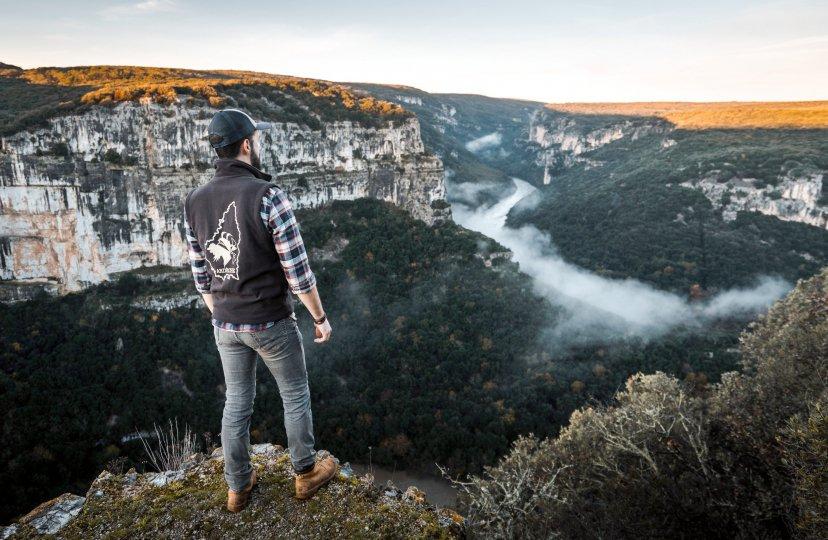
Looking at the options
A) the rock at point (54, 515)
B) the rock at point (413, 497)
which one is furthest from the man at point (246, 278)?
the rock at point (54, 515)

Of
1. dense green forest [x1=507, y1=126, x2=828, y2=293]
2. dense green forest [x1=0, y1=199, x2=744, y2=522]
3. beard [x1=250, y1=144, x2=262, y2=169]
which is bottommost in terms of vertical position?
dense green forest [x1=0, y1=199, x2=744, y2=522]

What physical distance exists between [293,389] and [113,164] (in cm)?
4458

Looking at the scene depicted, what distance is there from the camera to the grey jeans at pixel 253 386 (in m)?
3.91

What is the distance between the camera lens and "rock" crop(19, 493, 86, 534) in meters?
4.23

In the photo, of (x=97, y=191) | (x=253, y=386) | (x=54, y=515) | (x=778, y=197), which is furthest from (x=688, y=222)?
(x=54, y=515)

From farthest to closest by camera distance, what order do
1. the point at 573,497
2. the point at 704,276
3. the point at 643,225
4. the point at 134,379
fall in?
the point at 643,225 → the point at 704,276 → the point at 134,379 → the point at 573,497

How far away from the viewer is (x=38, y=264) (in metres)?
37.9

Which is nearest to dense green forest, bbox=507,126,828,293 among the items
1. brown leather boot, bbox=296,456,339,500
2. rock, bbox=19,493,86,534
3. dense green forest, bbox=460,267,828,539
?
dense green forest, bbox=460,267,828,539

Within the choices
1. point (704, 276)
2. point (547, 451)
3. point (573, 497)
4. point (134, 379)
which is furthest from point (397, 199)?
point (573, 497)

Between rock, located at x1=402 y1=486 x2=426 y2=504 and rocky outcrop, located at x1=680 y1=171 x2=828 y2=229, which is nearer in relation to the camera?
rock, located at x1=402 y1=486 x2=426 y2=504

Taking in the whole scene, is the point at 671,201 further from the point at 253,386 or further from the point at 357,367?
the point at 253,386

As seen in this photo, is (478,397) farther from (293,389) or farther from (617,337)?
(293,389)

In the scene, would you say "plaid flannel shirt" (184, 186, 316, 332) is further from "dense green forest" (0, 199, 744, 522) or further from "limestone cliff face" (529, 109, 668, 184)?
"limestone cliff face" (529, 109, 668, 184)

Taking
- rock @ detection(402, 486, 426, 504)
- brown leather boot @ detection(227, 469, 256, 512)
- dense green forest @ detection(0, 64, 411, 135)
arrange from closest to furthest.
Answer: brown leather boot @ detection(227, 469, 256, 512), rock @ detection(402, 486, 426, 504), dense green forest @ detection(0, 64, 411, 135)
